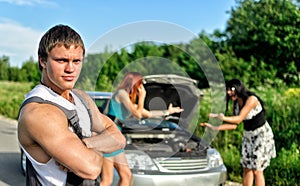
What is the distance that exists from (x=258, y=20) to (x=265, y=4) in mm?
757

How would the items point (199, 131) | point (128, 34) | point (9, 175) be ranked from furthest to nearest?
point (199, 131)
point (9, 175)
point (128, 34)

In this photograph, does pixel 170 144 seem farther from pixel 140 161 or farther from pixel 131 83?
pixel 131 83

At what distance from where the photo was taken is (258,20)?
1856 cm

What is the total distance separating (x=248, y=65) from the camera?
58.2 feet

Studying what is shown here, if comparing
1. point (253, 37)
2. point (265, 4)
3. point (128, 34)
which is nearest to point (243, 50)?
point (253, 37)

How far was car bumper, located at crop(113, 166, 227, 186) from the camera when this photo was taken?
198 inches

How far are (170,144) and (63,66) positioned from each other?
4556 mm

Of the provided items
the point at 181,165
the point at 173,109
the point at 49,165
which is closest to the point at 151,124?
the point at 173,109

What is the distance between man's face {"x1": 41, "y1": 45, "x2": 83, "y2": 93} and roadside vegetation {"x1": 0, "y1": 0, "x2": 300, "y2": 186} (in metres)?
1.17

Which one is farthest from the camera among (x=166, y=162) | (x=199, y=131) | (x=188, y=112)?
(x=199, y=131)

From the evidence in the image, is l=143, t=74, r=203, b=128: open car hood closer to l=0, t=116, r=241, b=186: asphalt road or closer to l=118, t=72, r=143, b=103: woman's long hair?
l=118, t=72, r=143, b=103: woman's long hair

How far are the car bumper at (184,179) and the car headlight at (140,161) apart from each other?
11cm

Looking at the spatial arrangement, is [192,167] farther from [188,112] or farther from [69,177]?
[69,177]

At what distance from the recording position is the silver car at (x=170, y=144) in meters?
5.12
